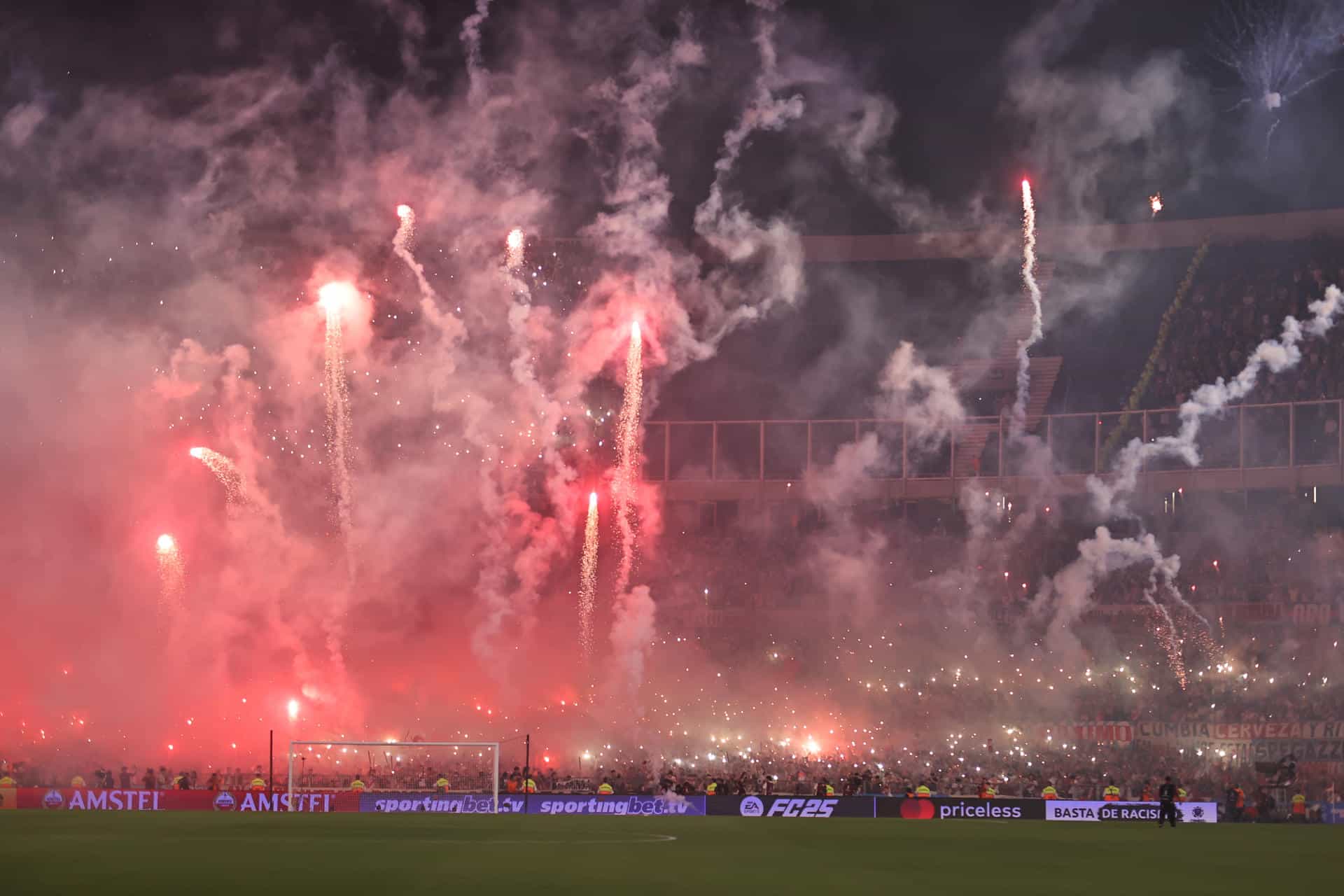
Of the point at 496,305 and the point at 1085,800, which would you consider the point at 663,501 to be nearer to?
the point at 496,305

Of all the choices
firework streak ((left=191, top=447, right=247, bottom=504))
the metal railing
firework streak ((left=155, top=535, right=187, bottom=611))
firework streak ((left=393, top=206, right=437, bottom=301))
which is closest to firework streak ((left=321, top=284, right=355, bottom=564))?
firework streak ((left=393, top=206, right=437, bottom=301))

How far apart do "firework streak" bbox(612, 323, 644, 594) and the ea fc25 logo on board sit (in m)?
17.4

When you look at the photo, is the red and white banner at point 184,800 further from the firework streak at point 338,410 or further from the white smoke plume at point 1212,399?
the white smoke plume at point 1212,399

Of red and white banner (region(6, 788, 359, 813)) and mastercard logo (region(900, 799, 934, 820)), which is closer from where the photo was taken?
mastercard logo (region(900, 799, 934, 820))

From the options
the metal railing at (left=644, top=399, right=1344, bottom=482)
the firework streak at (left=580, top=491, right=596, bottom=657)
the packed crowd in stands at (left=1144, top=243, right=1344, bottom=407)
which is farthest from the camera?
the firework streak at (left=580, top=491, right=596, bottom=657)

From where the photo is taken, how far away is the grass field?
52.5ft

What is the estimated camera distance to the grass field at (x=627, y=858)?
52.5 feet

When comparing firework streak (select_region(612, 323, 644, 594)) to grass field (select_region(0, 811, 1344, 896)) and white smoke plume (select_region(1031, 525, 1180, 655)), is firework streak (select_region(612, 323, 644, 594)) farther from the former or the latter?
grass field (select_region(0, 811, 1344, 896))

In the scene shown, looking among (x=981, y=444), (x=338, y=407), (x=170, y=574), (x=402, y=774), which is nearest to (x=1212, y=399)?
(x=981, y=444)

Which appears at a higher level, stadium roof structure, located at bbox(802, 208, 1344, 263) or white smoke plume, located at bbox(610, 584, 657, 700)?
stadium roof structure, located at bbox(802, 208, 1344, 263)

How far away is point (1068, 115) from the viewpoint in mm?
51375

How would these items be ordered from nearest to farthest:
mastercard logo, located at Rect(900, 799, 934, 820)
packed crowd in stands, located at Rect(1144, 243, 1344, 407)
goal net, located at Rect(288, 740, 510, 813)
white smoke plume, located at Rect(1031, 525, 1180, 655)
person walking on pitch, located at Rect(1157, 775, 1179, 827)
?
person walking on pitch, located at Rect(1157, 775, 1179, 827) < mastercard logo, located at Rect(900, 799, 934, 820) < goal net, located at Rect(288, 740, 510, 813) < packed crowd in stands, located at Rect(1144, 243, 1344, 407) < white smoke plume, located at Rect(1031, 525, 1180, 655)

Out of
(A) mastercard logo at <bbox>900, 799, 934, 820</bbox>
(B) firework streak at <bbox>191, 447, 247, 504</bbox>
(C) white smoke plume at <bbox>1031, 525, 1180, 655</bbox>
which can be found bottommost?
(A) mastercard logo at <bbox>900, 799, 934, 820</bbox>

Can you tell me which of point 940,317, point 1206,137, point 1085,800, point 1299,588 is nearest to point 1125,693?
point 1299,588
